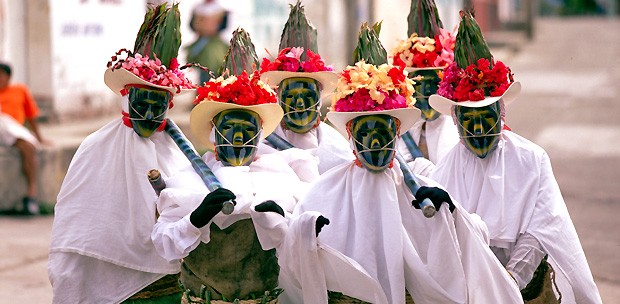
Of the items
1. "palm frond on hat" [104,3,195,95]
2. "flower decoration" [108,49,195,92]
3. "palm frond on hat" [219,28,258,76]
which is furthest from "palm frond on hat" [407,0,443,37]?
"flower decoration" [108,49,195,92]

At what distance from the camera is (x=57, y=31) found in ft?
47.3

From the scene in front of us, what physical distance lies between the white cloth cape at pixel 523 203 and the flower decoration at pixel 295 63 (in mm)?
1209

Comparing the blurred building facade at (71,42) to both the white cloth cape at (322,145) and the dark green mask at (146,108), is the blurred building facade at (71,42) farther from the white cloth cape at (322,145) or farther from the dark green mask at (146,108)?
the dark green mask at (146,108)

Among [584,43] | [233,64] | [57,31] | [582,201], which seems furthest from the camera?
[584,43]

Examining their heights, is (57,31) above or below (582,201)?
above

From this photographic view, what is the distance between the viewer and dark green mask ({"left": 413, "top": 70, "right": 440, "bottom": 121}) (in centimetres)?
712

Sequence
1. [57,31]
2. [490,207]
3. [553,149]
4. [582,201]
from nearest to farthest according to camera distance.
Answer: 1. [490,207]
2. [582,201]
3. [57,31]
4. [553,149]

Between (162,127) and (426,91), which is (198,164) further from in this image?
(426,91)

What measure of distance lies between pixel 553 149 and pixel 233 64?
32.4 feet

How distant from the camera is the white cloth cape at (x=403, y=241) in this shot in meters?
5.18

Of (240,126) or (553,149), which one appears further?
(553,149)

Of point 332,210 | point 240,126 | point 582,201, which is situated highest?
point 240,126

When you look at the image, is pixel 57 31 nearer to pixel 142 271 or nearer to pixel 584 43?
pixel 142 271

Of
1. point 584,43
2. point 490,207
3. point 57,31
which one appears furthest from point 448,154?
point 584,43
